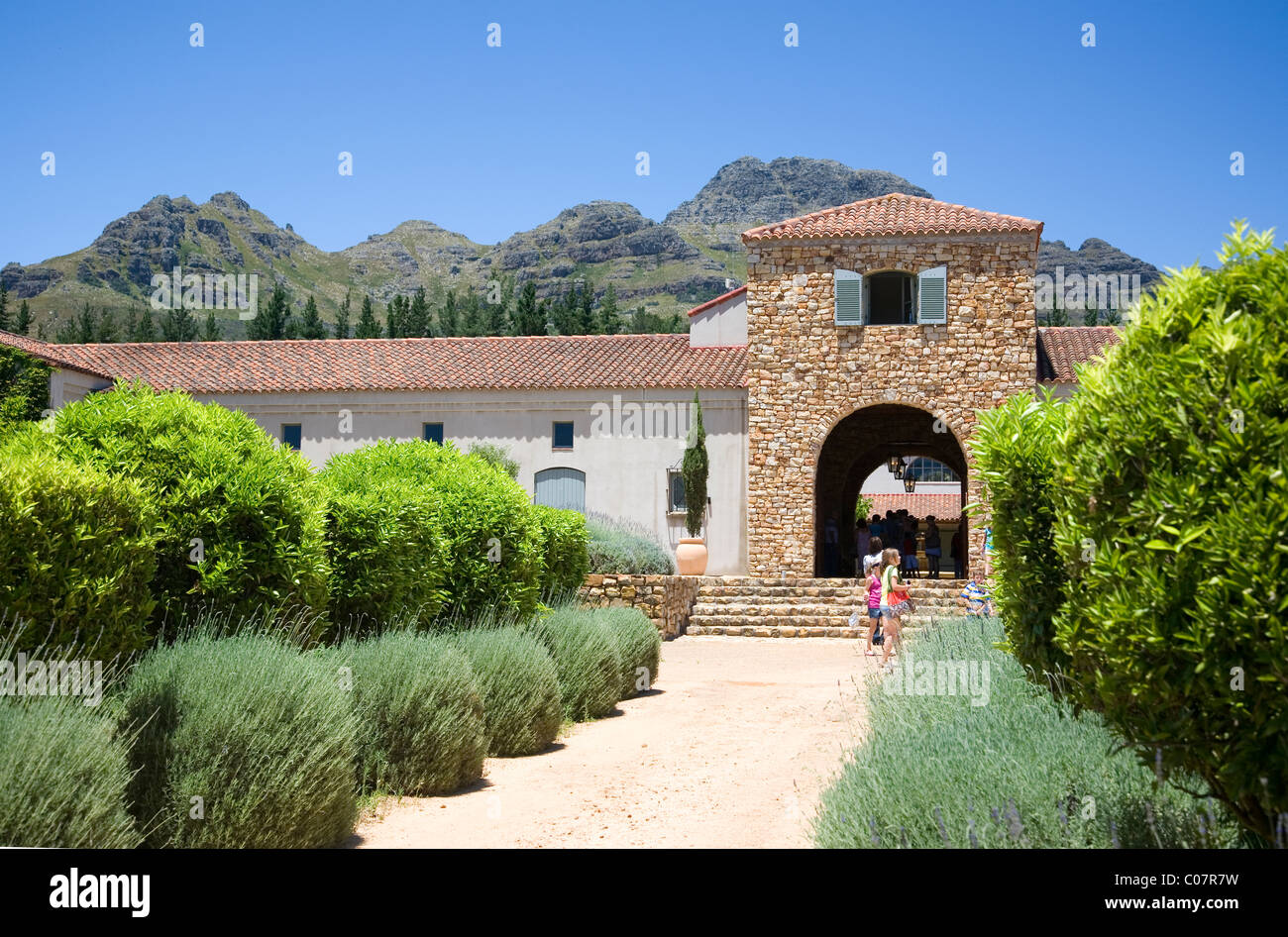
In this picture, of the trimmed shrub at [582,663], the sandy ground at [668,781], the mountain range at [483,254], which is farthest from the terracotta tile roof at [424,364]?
the mountain range at [483,254]

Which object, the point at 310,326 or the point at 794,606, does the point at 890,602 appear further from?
the point at 310,326

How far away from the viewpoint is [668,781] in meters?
8.10

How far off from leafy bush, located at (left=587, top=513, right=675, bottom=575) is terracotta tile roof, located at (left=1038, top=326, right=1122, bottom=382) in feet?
35.5

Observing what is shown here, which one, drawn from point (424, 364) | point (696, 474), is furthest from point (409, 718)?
point (424, 364)

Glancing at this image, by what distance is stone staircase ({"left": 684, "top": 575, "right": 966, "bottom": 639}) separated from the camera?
813 inches

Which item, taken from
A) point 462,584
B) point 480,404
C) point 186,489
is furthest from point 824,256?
point 186,489

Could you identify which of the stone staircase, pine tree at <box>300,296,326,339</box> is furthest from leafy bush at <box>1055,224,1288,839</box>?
pine tree at <box>300,296,326,339</box>

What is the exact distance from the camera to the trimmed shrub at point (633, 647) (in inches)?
491

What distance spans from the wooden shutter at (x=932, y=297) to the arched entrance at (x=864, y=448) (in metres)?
4.05

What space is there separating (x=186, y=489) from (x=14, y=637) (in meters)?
2.00

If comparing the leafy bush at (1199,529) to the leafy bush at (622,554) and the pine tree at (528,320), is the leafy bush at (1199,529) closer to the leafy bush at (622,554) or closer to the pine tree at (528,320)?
the leafy bush at (622,554)

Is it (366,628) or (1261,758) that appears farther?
(366,628)
